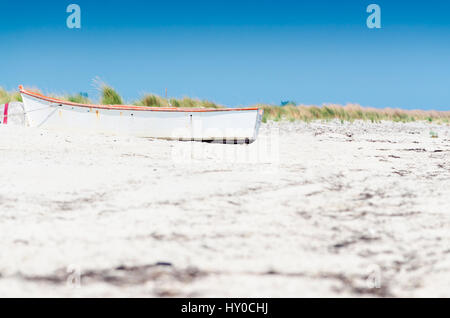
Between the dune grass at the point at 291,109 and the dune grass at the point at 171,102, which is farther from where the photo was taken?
the dune grass at the point at 171,102

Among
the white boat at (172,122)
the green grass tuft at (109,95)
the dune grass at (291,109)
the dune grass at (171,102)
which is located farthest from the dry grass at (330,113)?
the white boat at (172,122)

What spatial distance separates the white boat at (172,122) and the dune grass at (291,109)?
210 centimetres

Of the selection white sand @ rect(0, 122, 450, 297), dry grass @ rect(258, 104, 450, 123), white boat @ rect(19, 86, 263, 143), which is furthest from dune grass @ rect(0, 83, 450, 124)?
white sand @ rect(0, 122, 450, 297)

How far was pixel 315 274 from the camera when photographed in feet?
6.50

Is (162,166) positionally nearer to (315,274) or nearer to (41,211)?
(41,211)

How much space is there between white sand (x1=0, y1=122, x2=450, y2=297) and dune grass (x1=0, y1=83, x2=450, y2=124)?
277 inches

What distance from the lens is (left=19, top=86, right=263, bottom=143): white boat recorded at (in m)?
8.48

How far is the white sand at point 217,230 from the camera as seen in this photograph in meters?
1.88

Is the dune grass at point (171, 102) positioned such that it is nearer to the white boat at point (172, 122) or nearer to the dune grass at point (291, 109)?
the dune grass at point (291, 109)

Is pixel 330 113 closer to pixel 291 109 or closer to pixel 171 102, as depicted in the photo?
pixel 291 109

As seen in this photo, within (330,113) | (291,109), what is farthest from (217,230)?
(330,113)
